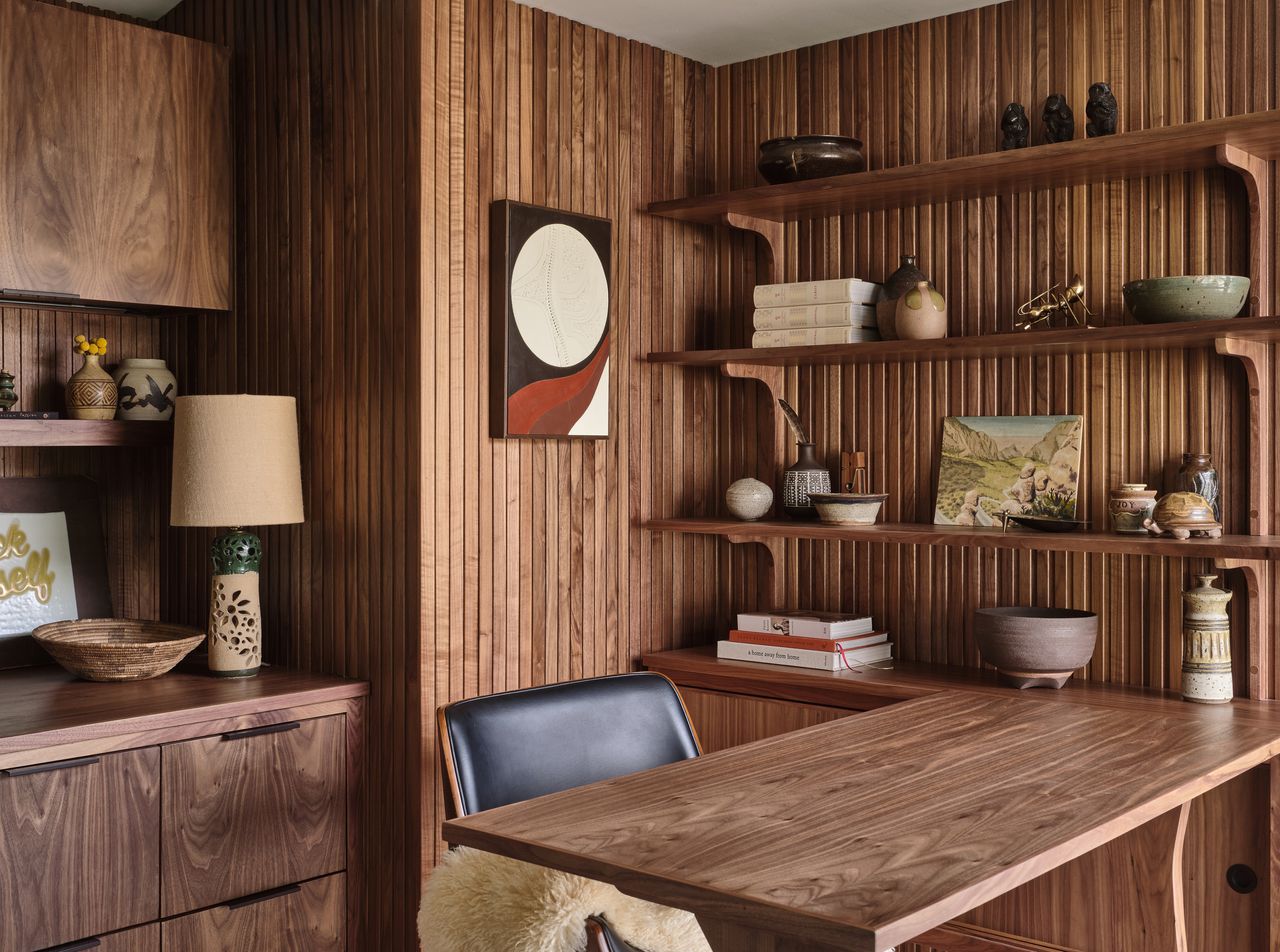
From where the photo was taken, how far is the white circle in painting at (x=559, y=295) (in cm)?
303

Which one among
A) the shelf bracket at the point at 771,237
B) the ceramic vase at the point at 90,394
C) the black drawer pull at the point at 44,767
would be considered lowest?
the black drawer pull at the point at 44,767

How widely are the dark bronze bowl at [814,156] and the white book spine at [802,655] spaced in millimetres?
1181

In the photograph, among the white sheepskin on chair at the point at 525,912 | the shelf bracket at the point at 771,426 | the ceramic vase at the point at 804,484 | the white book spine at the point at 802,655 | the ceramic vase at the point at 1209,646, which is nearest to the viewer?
the white sheepskin on chair at the point at 525,912

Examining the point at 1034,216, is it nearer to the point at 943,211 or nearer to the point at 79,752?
the point at 943,211

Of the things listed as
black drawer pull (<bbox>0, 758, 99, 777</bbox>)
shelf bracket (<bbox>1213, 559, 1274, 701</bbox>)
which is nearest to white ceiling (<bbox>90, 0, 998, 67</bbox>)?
shelf bracket (<bbox>1213, 559, 1274, 701</bbox>)

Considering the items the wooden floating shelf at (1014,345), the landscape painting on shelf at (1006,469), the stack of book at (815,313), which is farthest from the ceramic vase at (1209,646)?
the stack of book at (815,313)

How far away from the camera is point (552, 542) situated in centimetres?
314

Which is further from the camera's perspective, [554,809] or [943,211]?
[943,211]

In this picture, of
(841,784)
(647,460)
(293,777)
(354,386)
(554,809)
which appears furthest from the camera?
(647,460)

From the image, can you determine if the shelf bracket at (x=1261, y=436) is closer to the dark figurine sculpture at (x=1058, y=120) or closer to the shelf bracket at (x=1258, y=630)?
the shelf bracket at (x=1258, y=630)

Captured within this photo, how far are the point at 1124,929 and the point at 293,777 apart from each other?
1762mm

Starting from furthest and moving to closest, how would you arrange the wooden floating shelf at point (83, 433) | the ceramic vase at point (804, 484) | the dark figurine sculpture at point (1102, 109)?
the ceramic vase at point (804, 484)
the wooden floating shelf at point (83, 433)
the dark figurine sculpture at point (1102, 109)

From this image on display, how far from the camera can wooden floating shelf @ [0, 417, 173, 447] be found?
9.42 feet

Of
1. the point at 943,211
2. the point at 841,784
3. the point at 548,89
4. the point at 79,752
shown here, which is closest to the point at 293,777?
the point at 79,752
